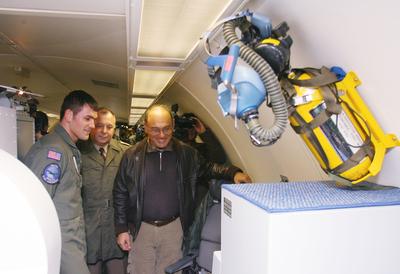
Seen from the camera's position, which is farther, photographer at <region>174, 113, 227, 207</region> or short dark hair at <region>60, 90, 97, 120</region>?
photographer at <region>174, 113, 227, 207</region>

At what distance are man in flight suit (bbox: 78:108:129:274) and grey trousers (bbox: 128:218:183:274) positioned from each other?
1.06 ft

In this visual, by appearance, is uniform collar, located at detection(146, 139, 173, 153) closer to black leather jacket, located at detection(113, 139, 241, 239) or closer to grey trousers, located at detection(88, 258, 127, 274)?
black leather jacket, located at detection(113, 139, 241, 239)

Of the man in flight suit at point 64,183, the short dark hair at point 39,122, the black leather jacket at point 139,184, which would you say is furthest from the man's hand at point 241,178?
the short dark hair at point 39,122

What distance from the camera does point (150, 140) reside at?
2777 millimetres

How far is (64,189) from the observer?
6.09 ft

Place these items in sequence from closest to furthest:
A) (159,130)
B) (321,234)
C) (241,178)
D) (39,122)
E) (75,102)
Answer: (321,234), (75,102), (241,178), (159,130), (39,122)

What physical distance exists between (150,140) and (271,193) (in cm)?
180

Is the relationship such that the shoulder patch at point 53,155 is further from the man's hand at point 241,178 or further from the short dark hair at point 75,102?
the man's hand at point 241,178

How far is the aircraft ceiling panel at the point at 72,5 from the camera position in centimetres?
154

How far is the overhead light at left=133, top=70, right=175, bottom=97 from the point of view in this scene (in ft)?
9.96

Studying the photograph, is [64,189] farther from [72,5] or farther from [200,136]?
[200,136]

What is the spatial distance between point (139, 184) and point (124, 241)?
0.50m

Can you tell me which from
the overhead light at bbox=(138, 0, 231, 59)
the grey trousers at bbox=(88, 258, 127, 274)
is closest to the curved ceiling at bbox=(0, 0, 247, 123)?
the overhead light at bbox=(138, 0, 231, 59)

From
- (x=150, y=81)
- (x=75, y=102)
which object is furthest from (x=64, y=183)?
(x=150, y=81)
